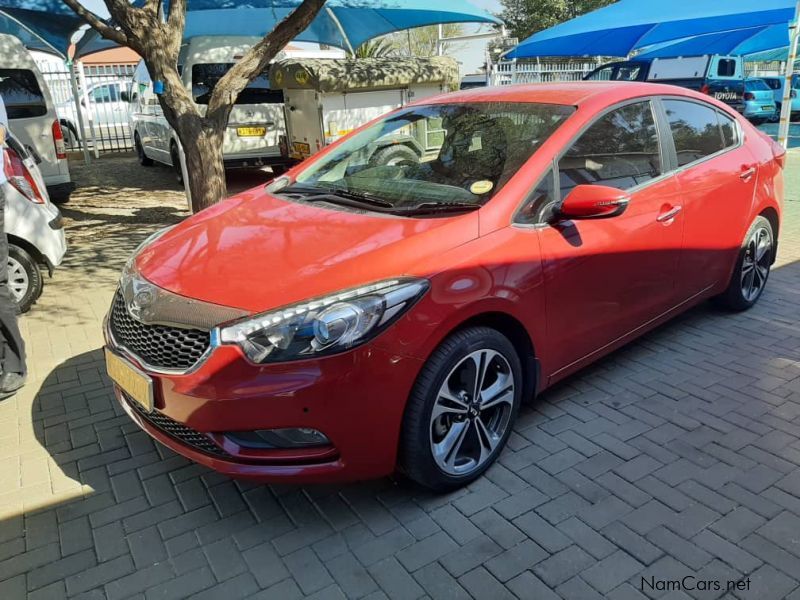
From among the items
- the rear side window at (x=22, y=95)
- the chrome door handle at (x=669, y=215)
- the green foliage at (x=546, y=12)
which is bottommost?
the chrome door handle at (x=669, y=215)

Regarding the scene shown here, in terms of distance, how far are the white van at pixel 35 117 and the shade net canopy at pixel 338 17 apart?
134 inches

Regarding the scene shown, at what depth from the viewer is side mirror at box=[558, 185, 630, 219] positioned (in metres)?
3.06

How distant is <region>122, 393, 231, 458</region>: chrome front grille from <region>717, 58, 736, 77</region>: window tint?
62.2ft

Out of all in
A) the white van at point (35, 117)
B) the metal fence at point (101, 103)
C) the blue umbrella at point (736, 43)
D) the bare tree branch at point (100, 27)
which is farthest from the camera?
the metal fence at point (101, 103)

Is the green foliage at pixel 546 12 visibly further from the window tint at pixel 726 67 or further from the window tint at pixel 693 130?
the window tint at pixel 693 130

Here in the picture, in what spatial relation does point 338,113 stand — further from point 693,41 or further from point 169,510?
point 693,41

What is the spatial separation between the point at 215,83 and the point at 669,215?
335 inches

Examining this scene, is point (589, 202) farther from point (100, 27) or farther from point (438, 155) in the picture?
point (100, 27)

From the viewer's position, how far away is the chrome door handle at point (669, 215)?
3721mm

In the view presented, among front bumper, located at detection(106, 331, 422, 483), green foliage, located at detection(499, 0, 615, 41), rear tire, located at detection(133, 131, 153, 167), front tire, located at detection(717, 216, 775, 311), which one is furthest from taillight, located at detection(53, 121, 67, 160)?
green foliage, located at detection(499, 0, 615, 41)

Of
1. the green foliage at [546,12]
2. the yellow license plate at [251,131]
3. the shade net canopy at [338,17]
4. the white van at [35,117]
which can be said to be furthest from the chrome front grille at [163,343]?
the green foliage at [546,12]

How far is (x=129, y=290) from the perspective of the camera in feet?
9.84

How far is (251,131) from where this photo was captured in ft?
34.4

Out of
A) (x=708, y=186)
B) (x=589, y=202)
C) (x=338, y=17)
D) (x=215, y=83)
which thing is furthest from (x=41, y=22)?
(x=589, y=202)
